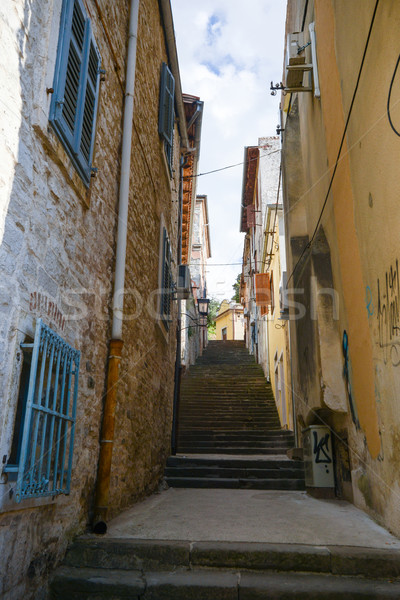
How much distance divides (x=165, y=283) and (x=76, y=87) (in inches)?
171

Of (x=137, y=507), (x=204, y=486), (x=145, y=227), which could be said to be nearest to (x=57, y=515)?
(x=137, y=507)

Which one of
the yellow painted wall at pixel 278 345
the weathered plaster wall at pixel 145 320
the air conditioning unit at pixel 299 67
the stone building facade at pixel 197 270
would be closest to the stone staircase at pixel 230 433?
the yellow painted wall at pixel 278 345

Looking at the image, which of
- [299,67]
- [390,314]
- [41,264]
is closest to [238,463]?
[390,314]

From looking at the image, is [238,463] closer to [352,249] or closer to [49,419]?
[352,249]

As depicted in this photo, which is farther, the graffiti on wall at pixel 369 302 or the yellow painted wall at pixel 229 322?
the yellow painted wall at pixel 229 322

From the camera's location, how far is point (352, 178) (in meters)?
5.19

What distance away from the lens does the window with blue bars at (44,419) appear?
288 cm

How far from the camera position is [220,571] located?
12.3ft

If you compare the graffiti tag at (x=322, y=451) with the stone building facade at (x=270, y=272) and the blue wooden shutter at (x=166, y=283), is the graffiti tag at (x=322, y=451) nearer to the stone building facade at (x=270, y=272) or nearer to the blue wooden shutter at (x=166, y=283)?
the blue wooden shutter at (x=166, y=283)

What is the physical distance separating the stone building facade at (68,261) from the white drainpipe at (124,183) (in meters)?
0.08

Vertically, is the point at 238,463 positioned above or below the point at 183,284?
below

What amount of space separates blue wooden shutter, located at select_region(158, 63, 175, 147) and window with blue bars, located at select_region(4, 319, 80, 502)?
5.35 metres

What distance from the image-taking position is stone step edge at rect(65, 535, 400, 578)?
3627mm

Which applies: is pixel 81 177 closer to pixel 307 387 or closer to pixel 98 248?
pixel 98 248
